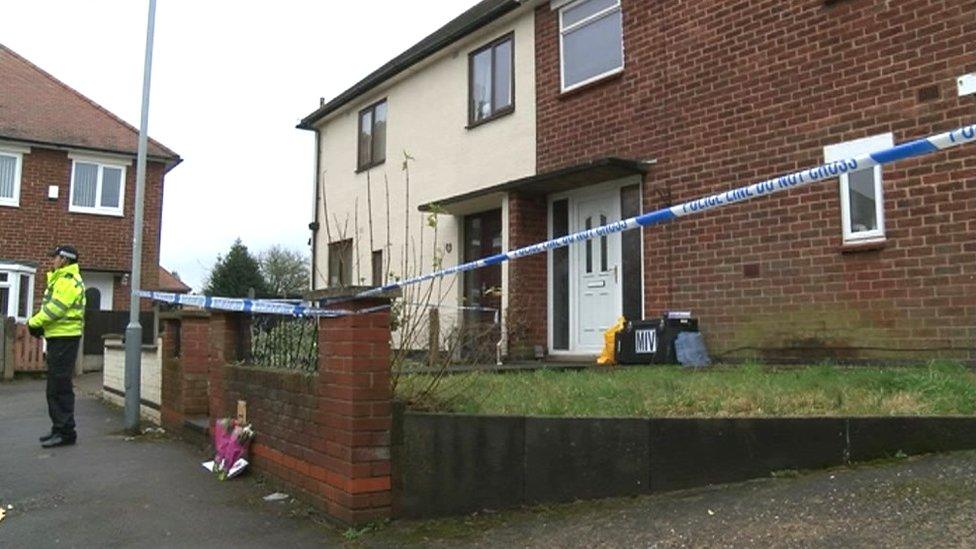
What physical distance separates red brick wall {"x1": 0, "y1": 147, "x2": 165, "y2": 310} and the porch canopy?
13390mm

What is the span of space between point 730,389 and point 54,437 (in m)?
6.19

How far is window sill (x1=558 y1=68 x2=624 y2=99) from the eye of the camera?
10.2 metres

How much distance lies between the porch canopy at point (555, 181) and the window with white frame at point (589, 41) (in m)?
1.37

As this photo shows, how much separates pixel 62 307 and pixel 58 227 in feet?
52.1

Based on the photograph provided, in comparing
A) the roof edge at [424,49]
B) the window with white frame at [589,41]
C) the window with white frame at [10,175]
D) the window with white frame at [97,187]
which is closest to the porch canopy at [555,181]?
the window with white frame at [589,41]

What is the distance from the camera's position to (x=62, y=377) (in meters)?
7.54

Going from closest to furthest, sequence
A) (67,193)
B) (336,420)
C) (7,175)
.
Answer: (336,420) < (7,175) < (67,193)

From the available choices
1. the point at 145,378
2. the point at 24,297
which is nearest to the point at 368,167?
the point at 145,378

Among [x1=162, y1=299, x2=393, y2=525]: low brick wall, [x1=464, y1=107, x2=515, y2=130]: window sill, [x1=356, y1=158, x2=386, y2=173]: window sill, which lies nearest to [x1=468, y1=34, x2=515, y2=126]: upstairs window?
[x1=464, y1=107, x2=515, y2=130]: window sill

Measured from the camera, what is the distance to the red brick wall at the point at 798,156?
697 cm

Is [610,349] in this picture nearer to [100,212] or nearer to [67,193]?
[100,212]

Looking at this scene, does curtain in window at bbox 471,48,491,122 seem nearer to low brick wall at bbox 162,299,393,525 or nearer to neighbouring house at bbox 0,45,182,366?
low brick wall at bbox 162,299,393,525

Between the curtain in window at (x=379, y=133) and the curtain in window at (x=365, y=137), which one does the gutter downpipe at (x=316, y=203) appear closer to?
the curtain in window at (x=365, y=137)

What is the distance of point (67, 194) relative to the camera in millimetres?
21891
